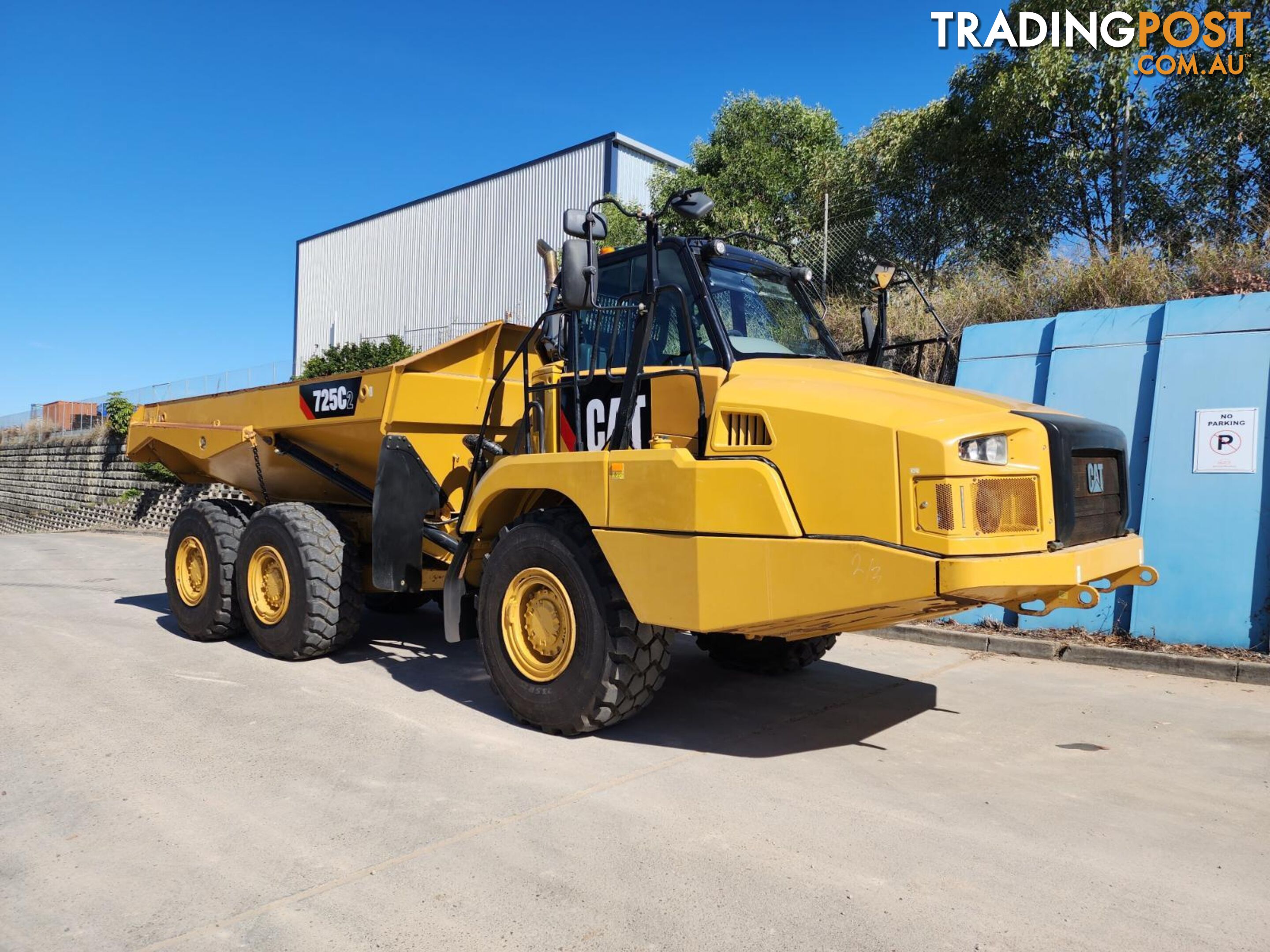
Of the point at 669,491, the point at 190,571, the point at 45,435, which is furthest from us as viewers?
the point at 45,435

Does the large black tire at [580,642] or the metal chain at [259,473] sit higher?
the metal chain at [259,473]

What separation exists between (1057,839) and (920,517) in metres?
1.38

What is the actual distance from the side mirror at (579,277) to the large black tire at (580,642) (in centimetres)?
116

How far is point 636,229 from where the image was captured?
808 inches

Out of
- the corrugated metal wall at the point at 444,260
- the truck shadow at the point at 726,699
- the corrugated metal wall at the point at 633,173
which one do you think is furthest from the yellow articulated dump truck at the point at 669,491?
the corrugated metal wall at the point at 633,173

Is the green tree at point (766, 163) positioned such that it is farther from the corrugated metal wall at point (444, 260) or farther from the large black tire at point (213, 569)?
the large black tire at point (213, 569)

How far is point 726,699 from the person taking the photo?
574 cm

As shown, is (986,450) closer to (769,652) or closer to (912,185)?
(769,652)

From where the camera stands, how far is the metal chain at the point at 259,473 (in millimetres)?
7645

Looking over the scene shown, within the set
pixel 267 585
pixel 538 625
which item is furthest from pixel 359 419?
pixel 538 625

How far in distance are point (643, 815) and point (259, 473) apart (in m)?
5.57

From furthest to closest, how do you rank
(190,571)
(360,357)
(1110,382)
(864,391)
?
(360,357) < (190,571) < (1110,382) < (864,391)

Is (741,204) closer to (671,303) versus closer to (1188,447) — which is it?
(1188,447)

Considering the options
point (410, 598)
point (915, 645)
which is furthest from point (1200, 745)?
point (410, 598)
